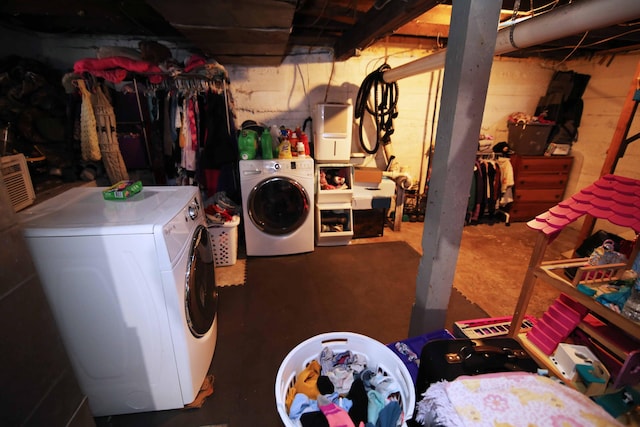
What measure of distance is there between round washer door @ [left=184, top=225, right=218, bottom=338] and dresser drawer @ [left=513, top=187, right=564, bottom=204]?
4.10 meters

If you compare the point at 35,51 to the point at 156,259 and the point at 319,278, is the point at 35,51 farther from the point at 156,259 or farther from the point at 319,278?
the point at 319,278

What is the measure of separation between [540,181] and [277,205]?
3.68 metres

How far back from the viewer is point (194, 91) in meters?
2.64

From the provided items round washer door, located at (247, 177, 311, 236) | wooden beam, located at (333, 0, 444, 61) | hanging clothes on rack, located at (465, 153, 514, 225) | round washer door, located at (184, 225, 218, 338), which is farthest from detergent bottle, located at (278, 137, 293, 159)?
hanging clothes on rack, located at (465, 153, 514, 225)

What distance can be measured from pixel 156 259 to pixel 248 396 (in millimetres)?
925

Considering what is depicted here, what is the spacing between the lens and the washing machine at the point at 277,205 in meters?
2.63

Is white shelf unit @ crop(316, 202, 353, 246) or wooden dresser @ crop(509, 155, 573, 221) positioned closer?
white shelf unit @ crop(316, 202, 353, 246)

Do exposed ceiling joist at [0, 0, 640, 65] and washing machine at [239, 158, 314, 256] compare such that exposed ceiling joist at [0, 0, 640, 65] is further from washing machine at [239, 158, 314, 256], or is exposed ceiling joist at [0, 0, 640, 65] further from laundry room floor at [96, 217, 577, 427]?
laundry room floor at [96, 217, 577, 427]

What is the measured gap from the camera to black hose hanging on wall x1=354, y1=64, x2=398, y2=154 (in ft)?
10.6

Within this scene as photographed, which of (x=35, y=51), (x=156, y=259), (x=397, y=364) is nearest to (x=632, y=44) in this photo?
(x=397, y=364)

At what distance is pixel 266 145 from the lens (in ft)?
8.67

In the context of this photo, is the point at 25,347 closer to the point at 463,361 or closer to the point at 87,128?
the point at 463,361

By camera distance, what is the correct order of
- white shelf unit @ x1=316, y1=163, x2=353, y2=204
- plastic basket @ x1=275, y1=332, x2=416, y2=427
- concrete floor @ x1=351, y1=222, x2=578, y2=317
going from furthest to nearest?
white shelf unit @ x1=316, y1=163, x2=353, y2=204 < concrete floor @ x1=351, y1=222, x2=578, y2=317 < plastic basket @ x1=275, y1=332, x2=416, y2=427

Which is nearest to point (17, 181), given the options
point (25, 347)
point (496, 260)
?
point (25, 347)
